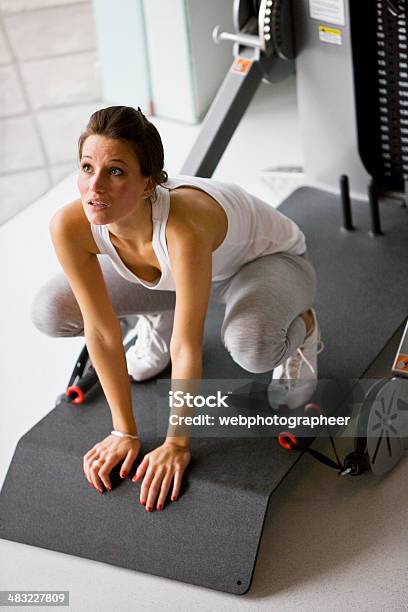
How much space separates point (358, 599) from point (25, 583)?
0.74 metres

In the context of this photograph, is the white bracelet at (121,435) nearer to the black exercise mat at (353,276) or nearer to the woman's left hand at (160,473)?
the woman's left hand at (160,473)

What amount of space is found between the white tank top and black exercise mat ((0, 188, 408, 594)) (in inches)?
14.5

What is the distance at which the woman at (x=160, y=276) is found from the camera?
215cm

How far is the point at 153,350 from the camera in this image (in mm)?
2758

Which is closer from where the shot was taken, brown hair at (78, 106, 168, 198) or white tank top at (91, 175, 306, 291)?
brown hair at (78, 106, 168, 198)

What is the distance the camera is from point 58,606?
7.55 ft

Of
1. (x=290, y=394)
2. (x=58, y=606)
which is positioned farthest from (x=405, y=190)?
(x=58, y=606)

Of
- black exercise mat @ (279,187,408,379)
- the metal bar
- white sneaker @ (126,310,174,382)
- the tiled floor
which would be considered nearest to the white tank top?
white sneaker @ (126,310,174,382)

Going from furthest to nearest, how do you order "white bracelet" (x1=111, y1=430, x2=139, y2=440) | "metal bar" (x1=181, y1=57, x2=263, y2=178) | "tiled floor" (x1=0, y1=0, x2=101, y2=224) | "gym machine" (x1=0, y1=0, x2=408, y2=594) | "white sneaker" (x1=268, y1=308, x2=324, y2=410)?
"tiled floor" (x1=0, y1=0, x2=101, y2=224)
"metal bar" (x1=181, y1=57, x2=263, y2=178)
"white sneaker" (x1=268, y1=308, x2=324, y2=410)
"white bracelet" (x1=111, y1=430, x2=139, y2=440)
"gym machine" (x1=0, y1=0, x2=408, y2=594)

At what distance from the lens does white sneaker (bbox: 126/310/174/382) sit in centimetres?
274

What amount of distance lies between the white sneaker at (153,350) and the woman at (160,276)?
10 cm

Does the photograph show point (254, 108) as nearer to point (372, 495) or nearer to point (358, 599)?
point (372, 495)

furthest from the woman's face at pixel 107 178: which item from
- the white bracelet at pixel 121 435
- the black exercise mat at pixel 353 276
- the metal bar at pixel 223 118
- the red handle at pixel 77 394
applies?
the metal bar at pixel 223 118

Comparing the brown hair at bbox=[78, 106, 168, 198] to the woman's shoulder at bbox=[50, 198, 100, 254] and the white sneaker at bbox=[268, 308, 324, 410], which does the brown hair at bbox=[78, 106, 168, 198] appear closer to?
the woman's shoulder at bbox=[50, 198, 100, 254]
